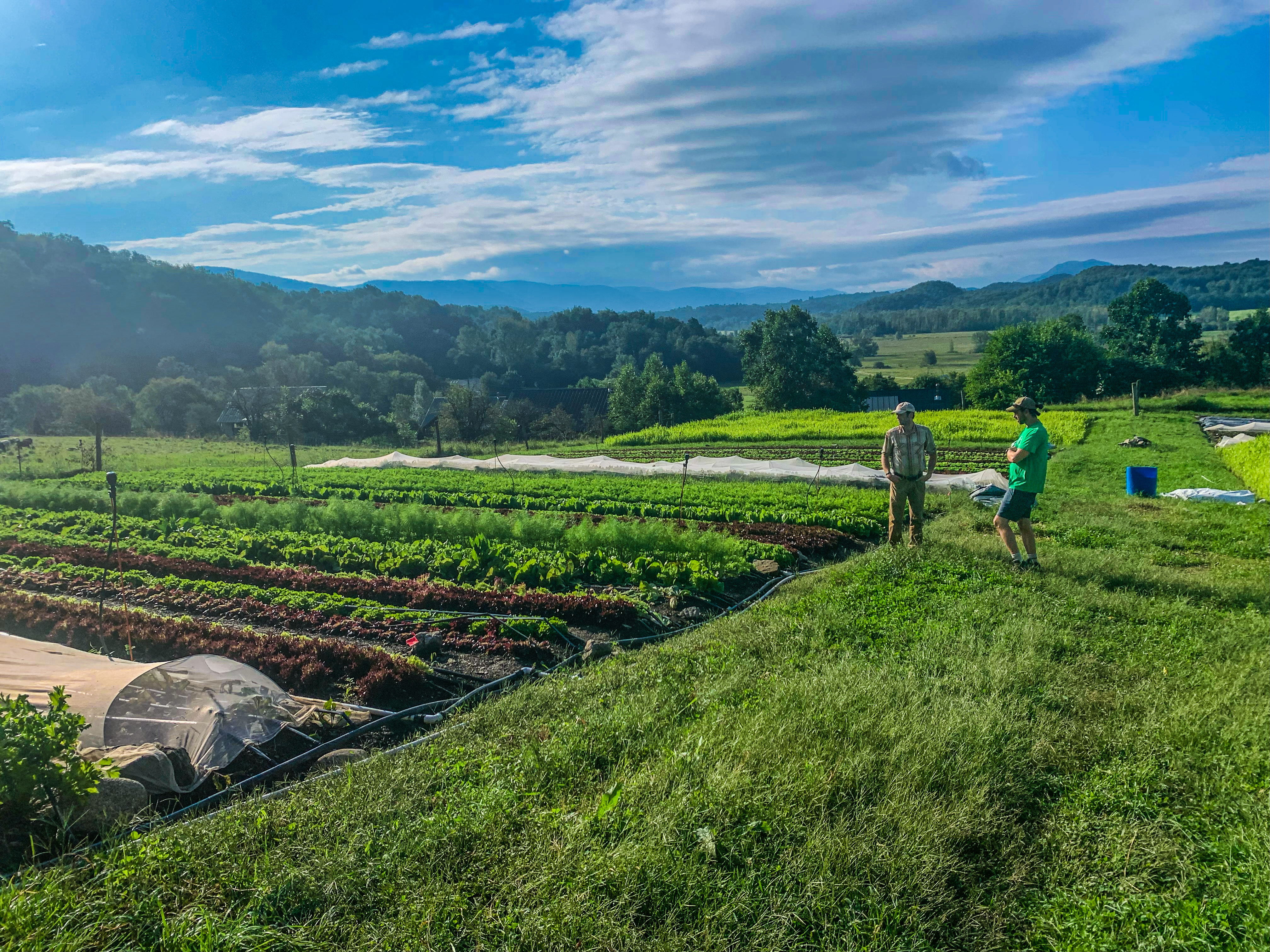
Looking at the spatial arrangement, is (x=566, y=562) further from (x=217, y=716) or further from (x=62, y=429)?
(x=62, y=429)

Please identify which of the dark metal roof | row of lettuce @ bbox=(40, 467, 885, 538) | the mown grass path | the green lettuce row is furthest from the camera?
the dark metal roof

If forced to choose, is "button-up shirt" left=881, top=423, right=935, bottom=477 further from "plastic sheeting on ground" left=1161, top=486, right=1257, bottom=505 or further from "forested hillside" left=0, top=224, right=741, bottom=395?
"forested hillside" left=0, top=224, right=741, bottom=395

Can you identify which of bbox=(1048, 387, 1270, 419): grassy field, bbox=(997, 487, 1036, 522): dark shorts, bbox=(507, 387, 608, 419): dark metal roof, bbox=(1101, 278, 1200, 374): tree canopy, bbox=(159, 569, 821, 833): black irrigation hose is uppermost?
bbox=(1101, 278, 1200, 374): tree canopy

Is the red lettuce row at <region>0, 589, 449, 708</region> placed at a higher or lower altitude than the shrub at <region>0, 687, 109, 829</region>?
lower

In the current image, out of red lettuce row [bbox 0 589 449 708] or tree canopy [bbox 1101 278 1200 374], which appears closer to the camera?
red lettuce row [bbox 0 589 449 708]

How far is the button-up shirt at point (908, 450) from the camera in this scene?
9867 mm

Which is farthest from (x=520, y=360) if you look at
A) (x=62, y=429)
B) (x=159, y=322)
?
(x=62, y=429)

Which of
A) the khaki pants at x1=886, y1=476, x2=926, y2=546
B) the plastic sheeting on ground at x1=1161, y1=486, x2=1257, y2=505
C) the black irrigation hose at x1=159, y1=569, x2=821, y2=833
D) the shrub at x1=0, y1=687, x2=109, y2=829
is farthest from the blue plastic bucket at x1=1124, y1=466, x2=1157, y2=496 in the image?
the shrub at x1=0, y1=687, x2=109, y2=829

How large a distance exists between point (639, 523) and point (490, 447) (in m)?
25.3

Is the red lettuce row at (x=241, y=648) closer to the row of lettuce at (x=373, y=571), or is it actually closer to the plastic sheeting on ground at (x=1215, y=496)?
the row of lettuce at (x=373, y=571)

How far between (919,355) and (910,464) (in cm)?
11454

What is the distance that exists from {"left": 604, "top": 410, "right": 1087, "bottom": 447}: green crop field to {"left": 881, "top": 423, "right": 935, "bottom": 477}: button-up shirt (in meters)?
19.6

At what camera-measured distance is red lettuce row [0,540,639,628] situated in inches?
338

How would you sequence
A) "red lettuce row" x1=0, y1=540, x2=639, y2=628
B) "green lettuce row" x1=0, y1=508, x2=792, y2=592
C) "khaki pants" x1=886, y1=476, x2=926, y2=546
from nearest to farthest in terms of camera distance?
"red lettuce row" x1=0, y1=540, x2=639, y2=628
"khaki pants" x1=886, y1=476, x2=926, y2=546
"green lettuce row" x1=0, y1=508, x2=792, y2=592
